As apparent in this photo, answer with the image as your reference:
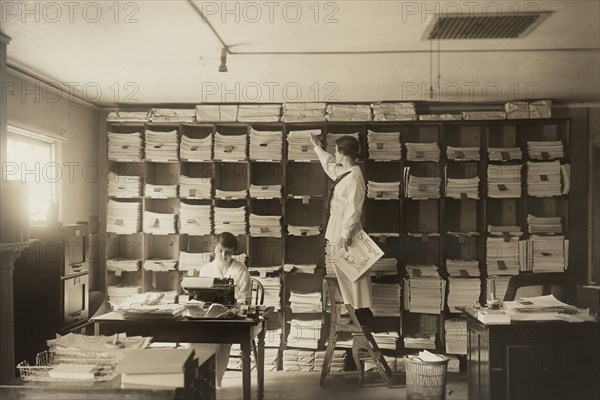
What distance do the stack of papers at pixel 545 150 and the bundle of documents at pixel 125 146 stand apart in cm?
426

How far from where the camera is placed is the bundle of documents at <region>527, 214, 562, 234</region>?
6500 millimetres

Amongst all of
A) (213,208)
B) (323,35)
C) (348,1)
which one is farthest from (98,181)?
(348,1)

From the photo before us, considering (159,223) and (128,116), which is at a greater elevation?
(128,116)

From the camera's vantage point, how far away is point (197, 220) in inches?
263

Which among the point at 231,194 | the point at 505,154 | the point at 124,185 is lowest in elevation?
the point at 231,194

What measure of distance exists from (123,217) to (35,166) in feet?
3.82

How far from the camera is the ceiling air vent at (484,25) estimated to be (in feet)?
13.2

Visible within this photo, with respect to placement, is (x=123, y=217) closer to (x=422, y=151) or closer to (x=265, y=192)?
(x=265, y=192)

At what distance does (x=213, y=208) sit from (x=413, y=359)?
9.35 feet

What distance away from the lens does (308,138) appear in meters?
6.56

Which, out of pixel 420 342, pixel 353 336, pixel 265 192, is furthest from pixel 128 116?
pixel 420 342

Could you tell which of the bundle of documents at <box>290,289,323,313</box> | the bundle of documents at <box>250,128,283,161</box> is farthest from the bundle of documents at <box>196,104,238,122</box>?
the bundle of documents at <box>290,289,323,313</box>

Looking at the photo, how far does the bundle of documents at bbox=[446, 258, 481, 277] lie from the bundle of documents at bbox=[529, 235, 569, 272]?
624 millimetres

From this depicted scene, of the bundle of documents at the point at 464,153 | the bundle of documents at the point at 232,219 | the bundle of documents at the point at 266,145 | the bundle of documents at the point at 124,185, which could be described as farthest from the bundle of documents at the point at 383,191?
the bundle of documents at the point at 124,185
